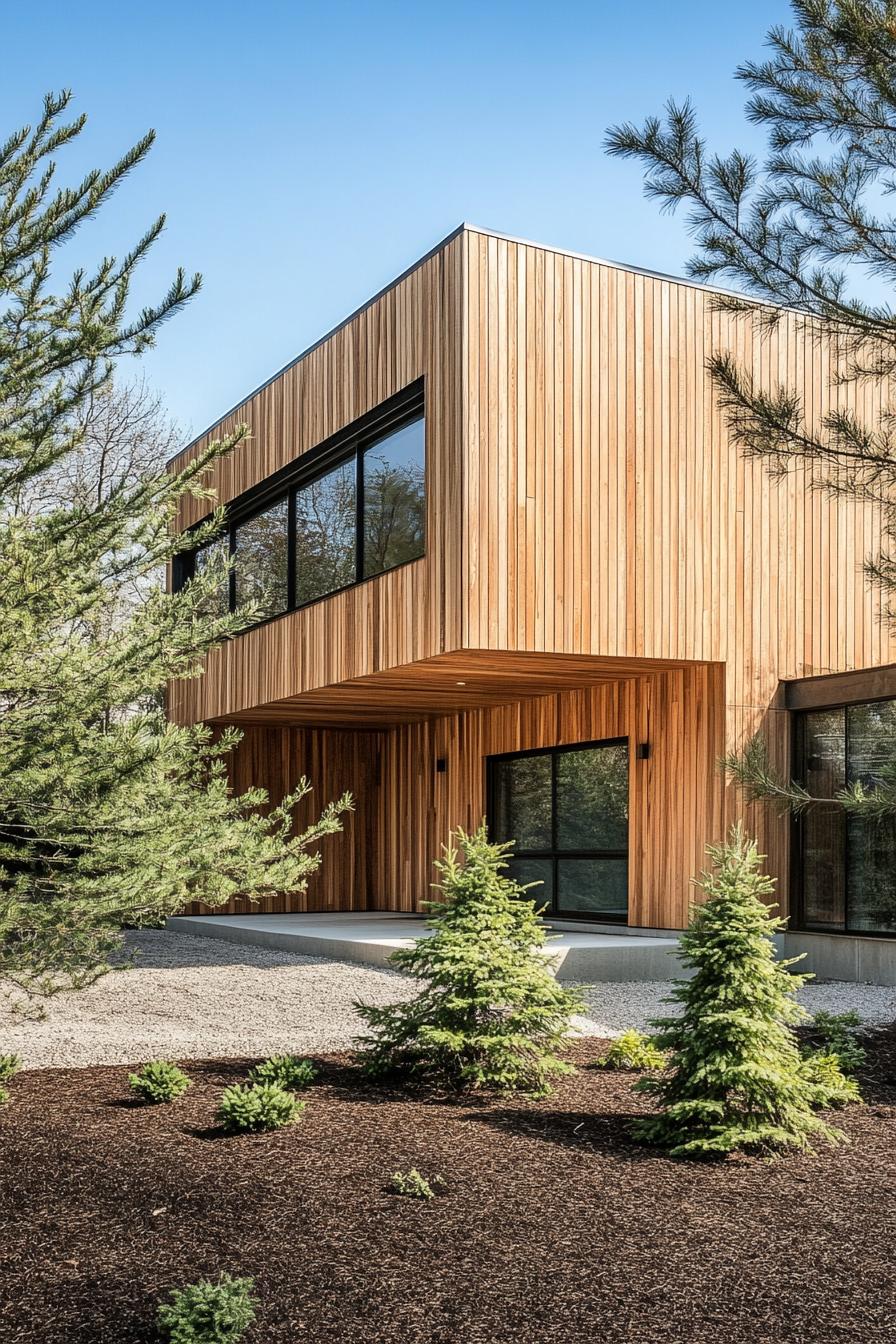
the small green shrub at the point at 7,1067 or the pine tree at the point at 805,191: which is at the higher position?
the pine tree at the point at 805,191

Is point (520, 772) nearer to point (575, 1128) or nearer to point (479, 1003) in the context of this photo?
point (479, 1003)

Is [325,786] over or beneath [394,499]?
beneath

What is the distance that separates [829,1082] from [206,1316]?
3.45 meters

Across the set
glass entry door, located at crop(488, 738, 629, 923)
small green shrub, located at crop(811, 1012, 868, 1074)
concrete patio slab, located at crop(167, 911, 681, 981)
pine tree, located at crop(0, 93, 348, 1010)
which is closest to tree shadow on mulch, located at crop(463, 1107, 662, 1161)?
pine tree, located at crop(0, 93, 348, 1010)

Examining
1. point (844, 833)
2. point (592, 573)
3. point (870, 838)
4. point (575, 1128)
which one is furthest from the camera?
point (844, 833)

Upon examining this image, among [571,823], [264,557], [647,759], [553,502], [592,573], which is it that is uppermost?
[264,557]

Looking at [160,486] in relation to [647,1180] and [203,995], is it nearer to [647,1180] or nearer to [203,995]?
[647,1180]

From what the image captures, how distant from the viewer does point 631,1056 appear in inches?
247

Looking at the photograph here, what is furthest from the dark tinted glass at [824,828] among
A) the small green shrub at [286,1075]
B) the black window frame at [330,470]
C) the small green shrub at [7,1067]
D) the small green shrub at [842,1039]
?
the small green shrub at [7,1067]

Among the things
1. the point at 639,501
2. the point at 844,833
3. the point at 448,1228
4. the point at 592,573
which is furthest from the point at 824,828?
the point at 448,1228

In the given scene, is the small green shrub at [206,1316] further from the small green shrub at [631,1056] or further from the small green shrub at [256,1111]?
the small green shrub at [631,1056]

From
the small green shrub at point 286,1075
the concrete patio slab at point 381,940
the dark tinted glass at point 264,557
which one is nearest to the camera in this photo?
the small green shrub at point 286,1075

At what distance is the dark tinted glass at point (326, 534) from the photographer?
40.2 ft

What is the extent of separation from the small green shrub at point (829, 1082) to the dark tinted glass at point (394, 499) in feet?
19.9
